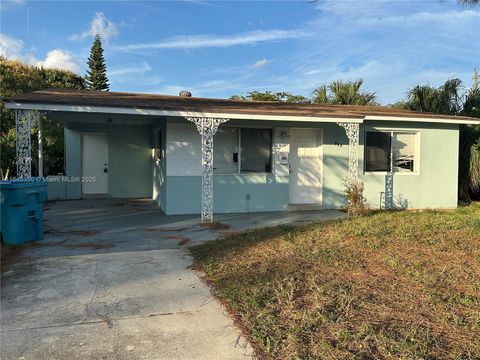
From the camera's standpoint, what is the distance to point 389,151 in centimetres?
1251

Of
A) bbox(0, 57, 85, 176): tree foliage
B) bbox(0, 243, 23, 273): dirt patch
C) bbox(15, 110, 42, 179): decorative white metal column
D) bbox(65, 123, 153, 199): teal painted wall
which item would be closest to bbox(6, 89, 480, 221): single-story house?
bbox(65, 123, 153, 199): teal painted wall

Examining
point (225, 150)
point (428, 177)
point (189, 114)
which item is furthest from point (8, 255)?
point (428, 177)

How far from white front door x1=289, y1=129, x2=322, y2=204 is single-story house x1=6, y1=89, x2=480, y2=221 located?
3cm

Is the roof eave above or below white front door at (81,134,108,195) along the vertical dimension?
above

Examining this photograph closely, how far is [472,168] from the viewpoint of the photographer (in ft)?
45.6

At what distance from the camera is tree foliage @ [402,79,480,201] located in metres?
14.0

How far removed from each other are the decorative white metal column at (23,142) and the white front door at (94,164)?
6.52 m

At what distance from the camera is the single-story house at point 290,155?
1065 centimetres

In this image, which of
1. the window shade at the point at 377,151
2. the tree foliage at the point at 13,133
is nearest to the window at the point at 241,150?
the window shade at the point at 377,151

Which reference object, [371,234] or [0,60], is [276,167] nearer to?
[371,234]

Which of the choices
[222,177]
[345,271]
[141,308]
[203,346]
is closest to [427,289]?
[345,271]

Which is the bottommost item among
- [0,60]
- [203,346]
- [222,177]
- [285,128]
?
[203,346]

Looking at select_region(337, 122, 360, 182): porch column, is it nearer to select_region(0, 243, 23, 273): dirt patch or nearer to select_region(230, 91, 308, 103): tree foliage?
select_region(0, 243, 23, 273): dirt patch

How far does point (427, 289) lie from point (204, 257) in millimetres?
3248
